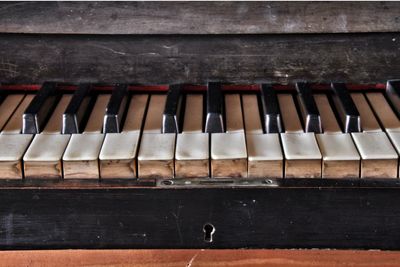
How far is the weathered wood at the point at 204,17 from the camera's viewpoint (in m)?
1.48

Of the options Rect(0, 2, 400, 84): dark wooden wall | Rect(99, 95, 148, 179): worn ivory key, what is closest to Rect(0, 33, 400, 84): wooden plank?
Rect(0, 2, 400, 84): dark wooden wall

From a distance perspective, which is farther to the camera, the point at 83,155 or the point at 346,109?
the point at 346,109

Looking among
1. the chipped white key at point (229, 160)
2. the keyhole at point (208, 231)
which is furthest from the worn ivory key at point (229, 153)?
the keyhole at point (208, 231)

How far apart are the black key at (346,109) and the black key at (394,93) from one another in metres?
0.10

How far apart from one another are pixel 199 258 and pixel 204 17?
507mm

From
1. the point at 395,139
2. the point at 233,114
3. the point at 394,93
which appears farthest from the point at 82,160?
the point at 394,93

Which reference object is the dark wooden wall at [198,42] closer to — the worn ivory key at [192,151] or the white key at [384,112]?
the white key at [384,112]

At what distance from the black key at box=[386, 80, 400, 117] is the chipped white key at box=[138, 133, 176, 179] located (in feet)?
A: 1.57

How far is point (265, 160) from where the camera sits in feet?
4.00

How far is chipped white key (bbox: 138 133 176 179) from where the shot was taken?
1226 millimetres

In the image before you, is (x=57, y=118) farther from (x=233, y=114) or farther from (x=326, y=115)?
(x=326, y=115)

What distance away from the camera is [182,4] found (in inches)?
58.5

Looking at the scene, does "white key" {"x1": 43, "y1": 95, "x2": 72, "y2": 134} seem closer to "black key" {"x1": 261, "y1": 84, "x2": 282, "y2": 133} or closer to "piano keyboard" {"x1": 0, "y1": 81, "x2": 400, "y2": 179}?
"piano keyboard" {"x1": 0, "y1": 81, "x2": 400, "y2": 179}

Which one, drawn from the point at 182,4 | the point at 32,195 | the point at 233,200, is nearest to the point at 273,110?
the point at 233,200
